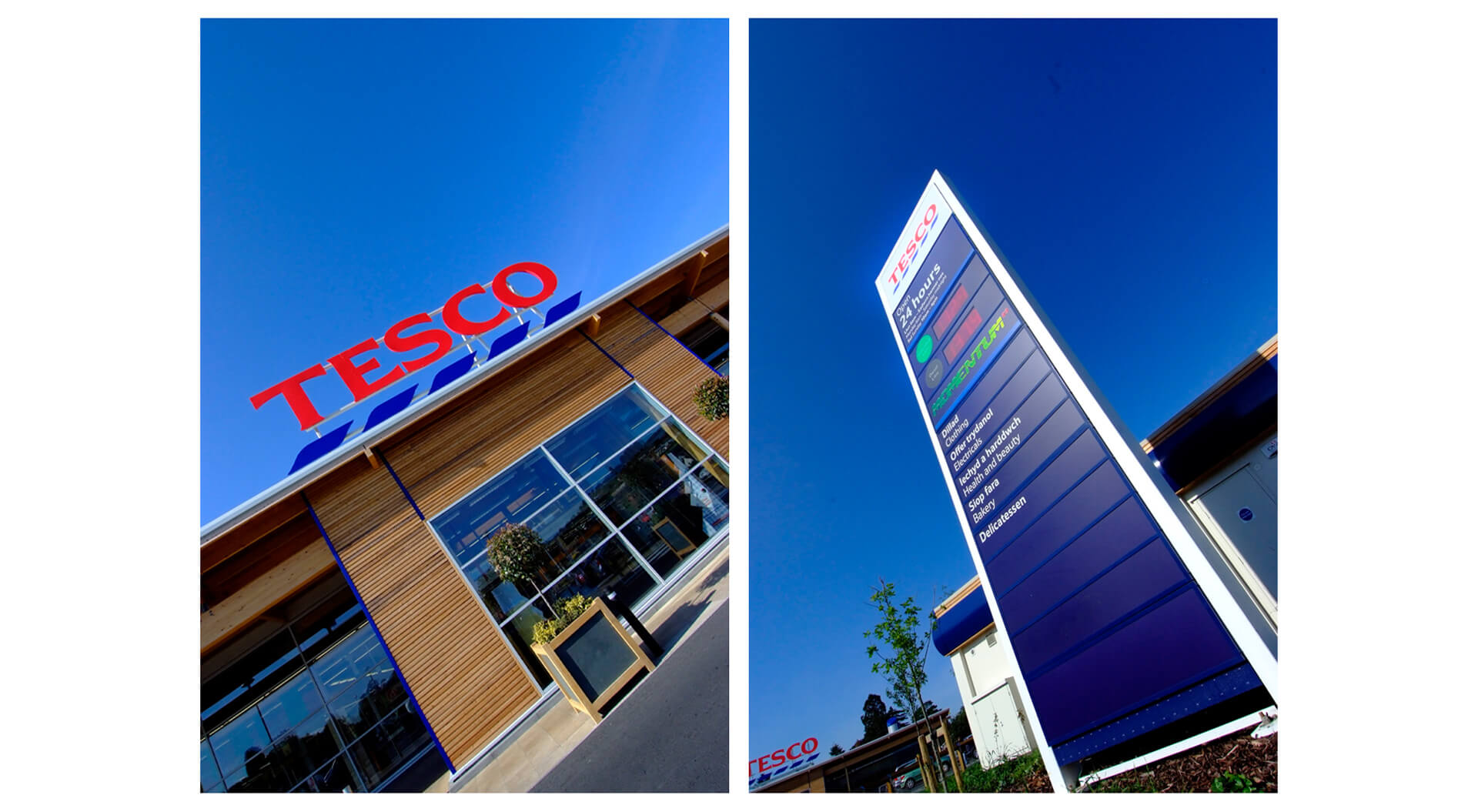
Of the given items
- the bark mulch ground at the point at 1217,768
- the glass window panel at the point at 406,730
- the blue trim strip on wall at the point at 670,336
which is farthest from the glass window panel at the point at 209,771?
the bark mulch ground at the point at 1217,768

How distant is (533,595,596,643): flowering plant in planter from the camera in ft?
21.4

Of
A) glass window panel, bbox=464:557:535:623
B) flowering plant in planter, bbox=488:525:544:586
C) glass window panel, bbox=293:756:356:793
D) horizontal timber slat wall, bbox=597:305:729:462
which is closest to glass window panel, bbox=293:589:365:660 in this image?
glass window panel, bbox=293:756:356:793

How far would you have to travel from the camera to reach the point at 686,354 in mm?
10297

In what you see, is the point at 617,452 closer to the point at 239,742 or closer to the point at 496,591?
the point at 496,591

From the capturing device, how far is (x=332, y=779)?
7.21 meters

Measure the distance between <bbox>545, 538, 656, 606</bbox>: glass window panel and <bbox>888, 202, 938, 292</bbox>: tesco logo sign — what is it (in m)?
5.21

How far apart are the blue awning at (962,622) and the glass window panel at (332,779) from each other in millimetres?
8103

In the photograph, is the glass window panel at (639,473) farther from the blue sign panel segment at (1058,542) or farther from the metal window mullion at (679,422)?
the blue sign panel segment at (1058,542)

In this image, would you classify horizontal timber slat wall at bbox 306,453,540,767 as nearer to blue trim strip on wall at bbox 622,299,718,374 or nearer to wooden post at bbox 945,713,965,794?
blue trim strip on wall at bbox 622,299,718,374

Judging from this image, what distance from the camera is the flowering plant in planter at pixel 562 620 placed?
6.52 metres

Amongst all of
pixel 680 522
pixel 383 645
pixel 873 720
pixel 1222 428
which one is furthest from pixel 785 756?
pixel 1222 428
